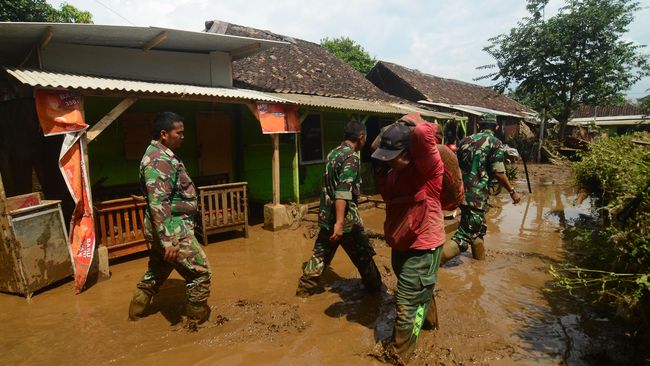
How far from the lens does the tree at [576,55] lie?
53.8ft

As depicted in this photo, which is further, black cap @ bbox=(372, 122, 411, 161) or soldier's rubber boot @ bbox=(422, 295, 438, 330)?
soldier's rubber boot @ bbox=(422, 295, 438, 330)

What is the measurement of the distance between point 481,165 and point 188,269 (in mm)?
3510

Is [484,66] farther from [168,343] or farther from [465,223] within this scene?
[168,343]

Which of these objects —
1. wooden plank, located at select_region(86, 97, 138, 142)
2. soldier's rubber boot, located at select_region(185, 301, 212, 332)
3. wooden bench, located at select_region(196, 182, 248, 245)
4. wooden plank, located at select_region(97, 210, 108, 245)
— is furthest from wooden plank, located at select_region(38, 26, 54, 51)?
soldier's rubber boot, located at select_region(185, 301, 212, 332)

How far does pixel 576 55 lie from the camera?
56.5ft

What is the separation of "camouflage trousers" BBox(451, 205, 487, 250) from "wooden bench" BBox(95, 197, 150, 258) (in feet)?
13.4

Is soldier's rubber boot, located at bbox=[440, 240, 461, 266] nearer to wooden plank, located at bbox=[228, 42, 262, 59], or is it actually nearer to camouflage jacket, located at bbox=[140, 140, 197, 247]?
camouflage jacket, located at bbox=[140, 140, 197, 247]

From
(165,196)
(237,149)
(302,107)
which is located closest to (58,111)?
(165,196)

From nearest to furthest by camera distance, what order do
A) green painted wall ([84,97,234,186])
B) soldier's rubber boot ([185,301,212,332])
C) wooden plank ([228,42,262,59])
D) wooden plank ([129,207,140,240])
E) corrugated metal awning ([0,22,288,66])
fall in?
soldier's rubber boot ([185,301,212,332])
corrugated metal awning ([0,22,288,66])
wooden plank ([129,207,140,240])
green painted wall ([84,97,234,186])
wooden plank ([228,42,262,59])

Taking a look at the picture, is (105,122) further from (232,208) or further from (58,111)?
(232,208)

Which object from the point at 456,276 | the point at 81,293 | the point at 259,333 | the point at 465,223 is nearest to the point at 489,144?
the point at 465,223

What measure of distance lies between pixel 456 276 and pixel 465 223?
2.18 ft

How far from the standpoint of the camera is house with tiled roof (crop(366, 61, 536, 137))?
56.2 ft

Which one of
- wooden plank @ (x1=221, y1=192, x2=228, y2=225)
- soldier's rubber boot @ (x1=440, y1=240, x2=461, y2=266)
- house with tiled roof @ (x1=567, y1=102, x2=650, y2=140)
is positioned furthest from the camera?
house with tiled roof @ (x1=567, y1=102, x2=650, y2=140)
